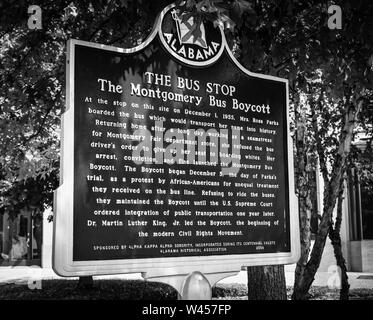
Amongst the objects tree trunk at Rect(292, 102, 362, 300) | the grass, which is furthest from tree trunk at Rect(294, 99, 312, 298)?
the grass

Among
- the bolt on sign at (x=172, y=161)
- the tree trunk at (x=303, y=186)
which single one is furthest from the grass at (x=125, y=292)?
the bolt on sign at (x=172, y=161)

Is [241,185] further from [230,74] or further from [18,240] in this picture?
[18,240]

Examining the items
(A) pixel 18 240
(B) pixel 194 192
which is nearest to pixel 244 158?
(B) pixel 194 192

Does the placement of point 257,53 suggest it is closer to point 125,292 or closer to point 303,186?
point 303,186

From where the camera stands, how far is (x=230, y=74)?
4.70 meters

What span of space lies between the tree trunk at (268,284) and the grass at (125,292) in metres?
4.54

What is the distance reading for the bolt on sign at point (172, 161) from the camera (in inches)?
149

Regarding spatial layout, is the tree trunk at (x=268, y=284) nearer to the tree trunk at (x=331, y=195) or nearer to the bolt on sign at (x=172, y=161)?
the tree trunk at (x=331, y=195)

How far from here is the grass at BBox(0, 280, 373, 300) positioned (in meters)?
13.2

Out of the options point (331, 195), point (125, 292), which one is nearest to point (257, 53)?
point (331, 195)

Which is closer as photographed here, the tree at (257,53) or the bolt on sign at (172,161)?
the bolt on sign at (172,161)

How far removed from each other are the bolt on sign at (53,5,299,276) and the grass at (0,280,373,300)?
843 centimetres

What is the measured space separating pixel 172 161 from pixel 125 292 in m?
11.1

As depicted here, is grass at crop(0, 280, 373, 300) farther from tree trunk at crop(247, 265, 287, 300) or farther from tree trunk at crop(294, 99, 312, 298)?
tree trunk at crop(247, 265, 287, 300)
